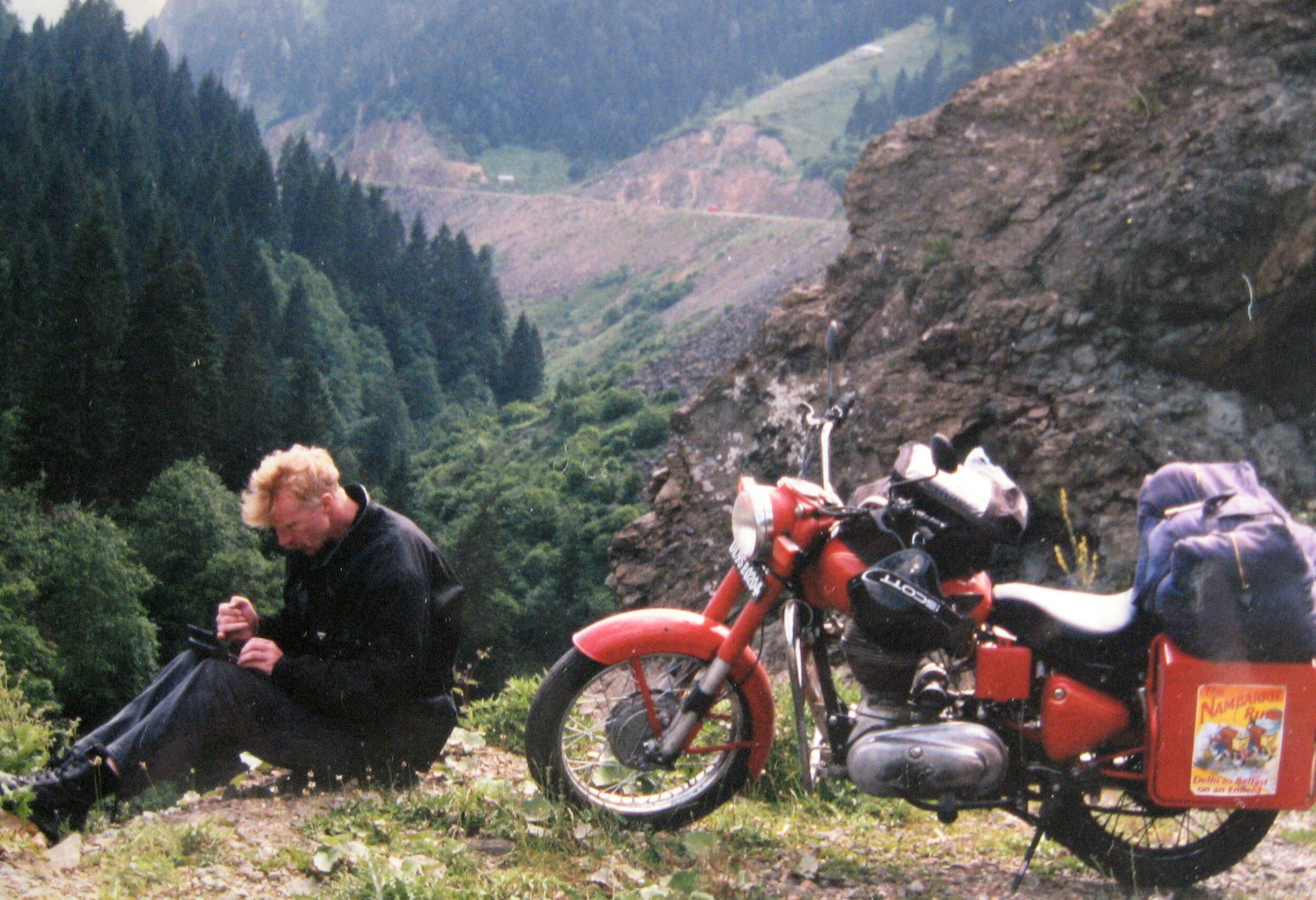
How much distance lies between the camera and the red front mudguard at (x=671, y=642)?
4086mm

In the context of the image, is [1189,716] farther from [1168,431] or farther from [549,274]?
[549,274]

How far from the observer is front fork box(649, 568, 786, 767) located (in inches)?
159

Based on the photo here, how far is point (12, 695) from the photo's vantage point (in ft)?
17.3

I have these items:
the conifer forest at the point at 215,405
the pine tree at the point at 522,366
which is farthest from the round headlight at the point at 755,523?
the pine tree at the point at 522,366

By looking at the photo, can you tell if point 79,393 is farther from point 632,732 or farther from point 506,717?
point 632,732

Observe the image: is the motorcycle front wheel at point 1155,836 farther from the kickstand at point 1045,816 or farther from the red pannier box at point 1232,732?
the red pannier box at point 1232,732

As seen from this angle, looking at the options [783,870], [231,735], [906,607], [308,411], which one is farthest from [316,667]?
[308,411]

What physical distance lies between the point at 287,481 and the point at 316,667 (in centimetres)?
65

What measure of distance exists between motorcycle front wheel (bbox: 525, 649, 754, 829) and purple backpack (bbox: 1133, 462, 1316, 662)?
1467 millimetres

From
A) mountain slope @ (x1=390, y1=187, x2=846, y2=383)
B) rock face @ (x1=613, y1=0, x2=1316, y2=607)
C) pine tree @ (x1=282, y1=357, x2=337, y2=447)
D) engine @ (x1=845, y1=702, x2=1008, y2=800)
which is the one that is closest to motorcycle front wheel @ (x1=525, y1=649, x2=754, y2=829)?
engine @ (x1=845, y1=702, x2=1008, y2=800)

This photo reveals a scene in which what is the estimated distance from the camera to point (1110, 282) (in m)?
14.7

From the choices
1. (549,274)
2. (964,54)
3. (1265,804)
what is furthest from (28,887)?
(964,54)

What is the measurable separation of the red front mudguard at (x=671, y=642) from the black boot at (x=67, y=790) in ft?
5.13

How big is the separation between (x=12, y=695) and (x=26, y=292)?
4981 cm
